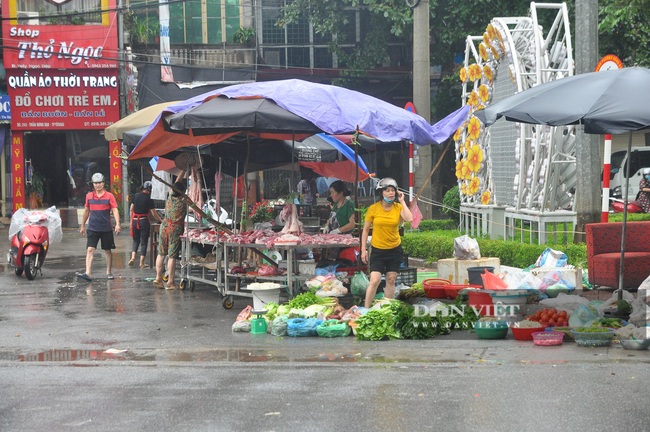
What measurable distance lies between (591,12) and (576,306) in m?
5.37

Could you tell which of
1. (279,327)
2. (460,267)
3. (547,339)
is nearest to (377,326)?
(279,327)

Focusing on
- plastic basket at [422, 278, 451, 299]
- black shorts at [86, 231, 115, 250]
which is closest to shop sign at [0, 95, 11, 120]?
black shorts at [86, 231, 115, 250]

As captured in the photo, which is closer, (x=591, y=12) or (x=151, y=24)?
(x=591, y=12)

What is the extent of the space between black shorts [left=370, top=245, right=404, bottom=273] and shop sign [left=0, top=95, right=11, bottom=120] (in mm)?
23089

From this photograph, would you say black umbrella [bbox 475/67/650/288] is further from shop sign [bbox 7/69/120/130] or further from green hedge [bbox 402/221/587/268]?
shop sign [bbox 7/69/120/130]

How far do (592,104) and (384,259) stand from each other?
9.84 feet

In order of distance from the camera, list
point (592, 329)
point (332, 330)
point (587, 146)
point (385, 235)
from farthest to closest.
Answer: point (587, 146), point (385, 235), point (332, 330), point (592, 329)

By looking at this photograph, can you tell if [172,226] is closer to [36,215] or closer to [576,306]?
[36,215]

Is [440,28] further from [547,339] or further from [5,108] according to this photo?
[547,339]

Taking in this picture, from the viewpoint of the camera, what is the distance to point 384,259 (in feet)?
37.7

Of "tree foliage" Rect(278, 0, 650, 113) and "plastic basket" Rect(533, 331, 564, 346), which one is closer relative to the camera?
"plastic basket" Rect(533, 331, 564, 346)

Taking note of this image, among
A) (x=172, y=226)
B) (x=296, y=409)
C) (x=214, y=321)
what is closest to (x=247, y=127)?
(x=214, y=321)

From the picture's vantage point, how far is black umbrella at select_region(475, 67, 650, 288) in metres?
9.85

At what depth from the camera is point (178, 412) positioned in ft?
23.5
